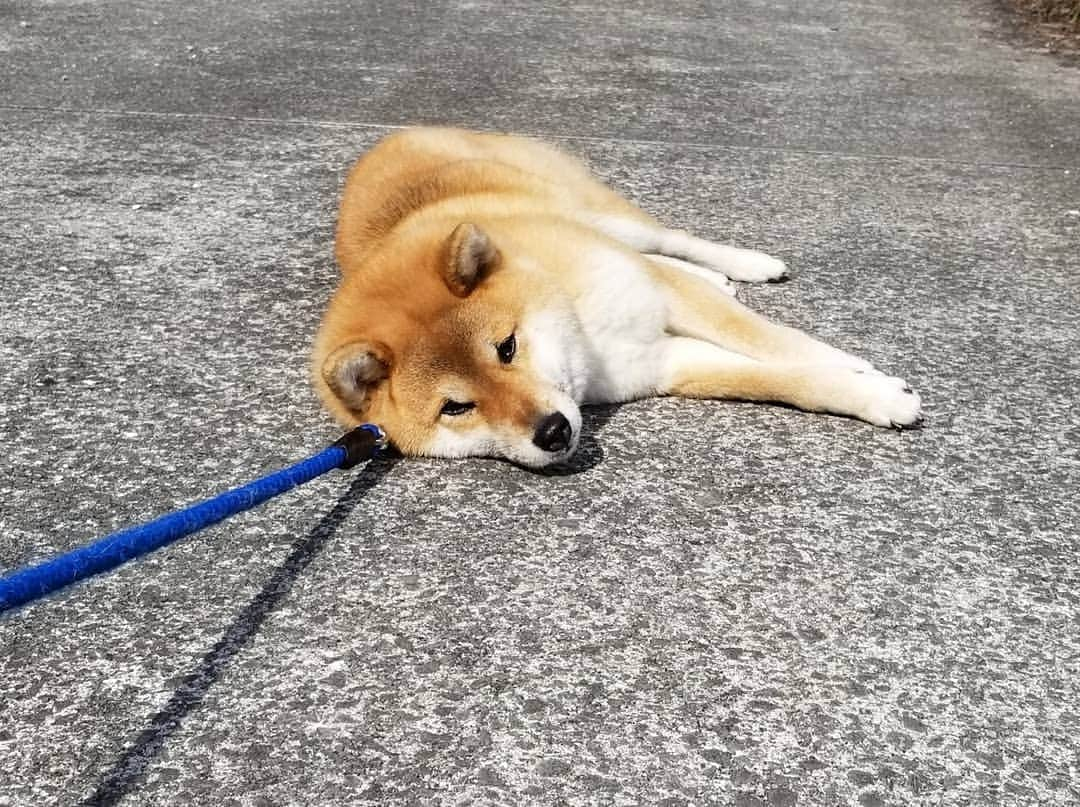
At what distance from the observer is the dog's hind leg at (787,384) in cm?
289

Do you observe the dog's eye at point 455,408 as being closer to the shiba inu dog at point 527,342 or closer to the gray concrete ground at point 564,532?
the shiba inu dog at point 527,342

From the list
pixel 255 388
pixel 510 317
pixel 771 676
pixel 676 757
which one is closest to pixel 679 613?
pixel 771 676

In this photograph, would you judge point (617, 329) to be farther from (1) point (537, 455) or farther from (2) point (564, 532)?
(2) point (564, 532)

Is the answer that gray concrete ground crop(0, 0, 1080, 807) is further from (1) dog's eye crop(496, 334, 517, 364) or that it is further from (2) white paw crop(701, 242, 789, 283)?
(1) dog's eye crop(496, 334, 517, 364)

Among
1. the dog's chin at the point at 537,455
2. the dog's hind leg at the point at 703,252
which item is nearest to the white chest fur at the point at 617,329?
the dog's chin at the point at 537,455

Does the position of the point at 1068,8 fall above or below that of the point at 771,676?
above

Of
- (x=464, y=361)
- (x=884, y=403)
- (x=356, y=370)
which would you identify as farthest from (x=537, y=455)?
(x=884, y=403)

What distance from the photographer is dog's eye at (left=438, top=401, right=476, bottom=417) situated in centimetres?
281

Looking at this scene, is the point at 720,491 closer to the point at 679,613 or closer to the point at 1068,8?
the point at 679,613

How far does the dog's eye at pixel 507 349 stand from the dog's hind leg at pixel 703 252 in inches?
40.5

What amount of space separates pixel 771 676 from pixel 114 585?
139cm

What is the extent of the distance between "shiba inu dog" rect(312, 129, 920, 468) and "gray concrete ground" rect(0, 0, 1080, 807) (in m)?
0.09

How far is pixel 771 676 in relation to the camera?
2.05 meters

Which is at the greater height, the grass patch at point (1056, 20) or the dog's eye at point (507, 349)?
the grass patch at point (1056, 20)
